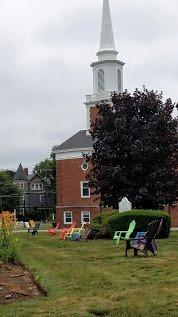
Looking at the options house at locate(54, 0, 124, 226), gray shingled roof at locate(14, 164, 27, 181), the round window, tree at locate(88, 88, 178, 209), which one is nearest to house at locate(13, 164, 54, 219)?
gray shingled roof at locate(14, 164, 27, 181)

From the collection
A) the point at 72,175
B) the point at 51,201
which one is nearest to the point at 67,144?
the point at 72,175

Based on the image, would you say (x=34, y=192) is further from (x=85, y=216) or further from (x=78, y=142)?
(x=85, y=216)

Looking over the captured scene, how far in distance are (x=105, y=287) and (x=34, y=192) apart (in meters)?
105

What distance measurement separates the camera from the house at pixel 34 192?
103688 millimetres

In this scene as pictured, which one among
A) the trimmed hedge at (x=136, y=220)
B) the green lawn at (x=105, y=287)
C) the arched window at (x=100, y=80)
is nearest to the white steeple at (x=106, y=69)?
the arched window at (x=100, y=80)

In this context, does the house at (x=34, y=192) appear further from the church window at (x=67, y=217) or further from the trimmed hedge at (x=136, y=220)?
the trimmed hedge at (x=136, y=220)

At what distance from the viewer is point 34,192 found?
114688 mm

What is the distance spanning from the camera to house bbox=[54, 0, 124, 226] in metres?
56.8

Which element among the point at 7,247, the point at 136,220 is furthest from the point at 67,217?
the point at 7,247

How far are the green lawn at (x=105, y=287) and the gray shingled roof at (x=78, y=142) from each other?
4144 centimetres

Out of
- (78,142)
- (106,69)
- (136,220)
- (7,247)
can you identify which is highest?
(106,69)

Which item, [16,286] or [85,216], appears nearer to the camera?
[16,286]

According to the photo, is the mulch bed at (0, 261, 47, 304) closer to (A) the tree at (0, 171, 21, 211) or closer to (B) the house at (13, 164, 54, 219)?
(A) the tree at (0, 171, 21, 211)

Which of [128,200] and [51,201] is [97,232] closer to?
[128,200]
